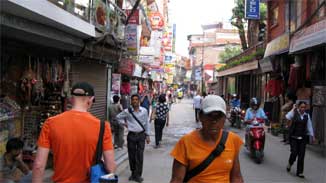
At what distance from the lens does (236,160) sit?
3.43 m

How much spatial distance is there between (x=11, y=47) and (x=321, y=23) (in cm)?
792

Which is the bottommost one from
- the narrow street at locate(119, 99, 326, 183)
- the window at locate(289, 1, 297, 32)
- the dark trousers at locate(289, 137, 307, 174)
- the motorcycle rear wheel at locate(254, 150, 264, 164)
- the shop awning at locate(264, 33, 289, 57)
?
the narrow street at locate(119, 99, 326, 183)

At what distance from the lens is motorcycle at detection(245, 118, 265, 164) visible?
34.8 ft

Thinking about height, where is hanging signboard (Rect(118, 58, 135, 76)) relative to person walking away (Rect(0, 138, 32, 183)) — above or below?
above

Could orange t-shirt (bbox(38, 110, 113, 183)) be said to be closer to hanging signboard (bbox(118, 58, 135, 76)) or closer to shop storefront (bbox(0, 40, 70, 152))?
shop storefront (bbox(0, 40, 70, 152))

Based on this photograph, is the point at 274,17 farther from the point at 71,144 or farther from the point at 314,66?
the point at 71,144

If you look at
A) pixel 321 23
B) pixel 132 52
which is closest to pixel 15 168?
pixel 321 23

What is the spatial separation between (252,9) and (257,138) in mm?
13458

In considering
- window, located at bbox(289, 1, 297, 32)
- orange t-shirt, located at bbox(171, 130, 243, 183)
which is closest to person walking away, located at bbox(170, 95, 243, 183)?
orange t-shirt, located at bbox(171, 130, 243, 183)

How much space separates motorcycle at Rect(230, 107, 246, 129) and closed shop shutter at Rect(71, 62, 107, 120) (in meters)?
7.22

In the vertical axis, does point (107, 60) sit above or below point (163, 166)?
above

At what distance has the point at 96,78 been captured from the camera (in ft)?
44.4

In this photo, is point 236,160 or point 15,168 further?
point 15,168

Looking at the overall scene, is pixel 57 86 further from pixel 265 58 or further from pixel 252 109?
pixel 265 58
